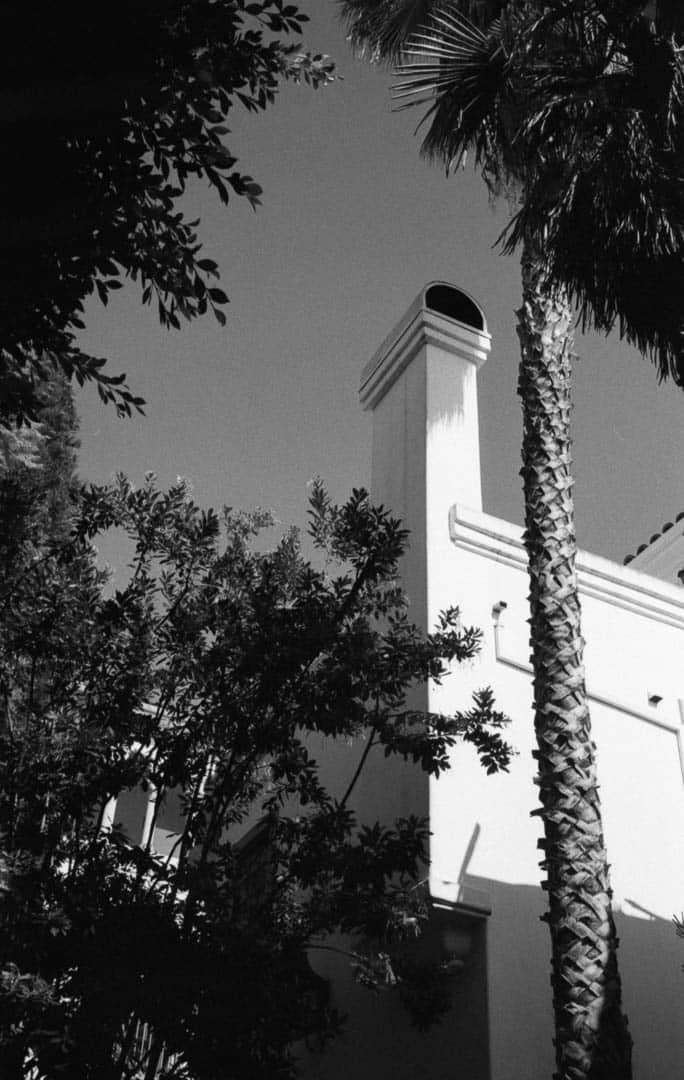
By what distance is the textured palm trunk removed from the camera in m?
5.81

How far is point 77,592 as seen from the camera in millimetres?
7109

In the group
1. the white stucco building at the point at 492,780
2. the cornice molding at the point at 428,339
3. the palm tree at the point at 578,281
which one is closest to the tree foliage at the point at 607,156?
the palm tree at the point at 578,281

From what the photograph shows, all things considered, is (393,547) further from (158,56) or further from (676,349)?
(158,56)

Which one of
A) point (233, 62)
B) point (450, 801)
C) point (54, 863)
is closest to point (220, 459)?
point (450, 801)

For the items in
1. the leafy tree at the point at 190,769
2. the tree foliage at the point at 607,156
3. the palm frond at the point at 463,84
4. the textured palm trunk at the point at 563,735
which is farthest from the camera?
the palm frond at the point at 463,84

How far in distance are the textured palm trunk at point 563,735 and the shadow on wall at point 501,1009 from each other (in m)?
1.75

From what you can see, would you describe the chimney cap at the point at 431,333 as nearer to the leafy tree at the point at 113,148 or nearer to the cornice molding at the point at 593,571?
the cornice molding at the point at 593,571

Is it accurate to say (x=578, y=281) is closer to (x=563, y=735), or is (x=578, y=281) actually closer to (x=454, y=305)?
(x=563, y=735)

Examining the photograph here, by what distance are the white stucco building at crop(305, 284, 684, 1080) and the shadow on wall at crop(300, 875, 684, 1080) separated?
13mm

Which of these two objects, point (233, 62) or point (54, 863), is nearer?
point (233, 62)

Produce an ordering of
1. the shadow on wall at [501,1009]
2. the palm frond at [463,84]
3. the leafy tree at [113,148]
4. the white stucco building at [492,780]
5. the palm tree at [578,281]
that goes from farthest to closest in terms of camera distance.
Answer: the palm frond at [463,84] → the white stucco building at [492,780] → the shadow on wall at [501,1009] → the palm tree at [578,281] → the leafy tree at [113,148]

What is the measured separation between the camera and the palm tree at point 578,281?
6027mm

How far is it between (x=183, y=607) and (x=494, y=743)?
2500mm

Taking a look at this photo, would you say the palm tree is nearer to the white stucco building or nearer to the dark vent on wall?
the white stucco building
